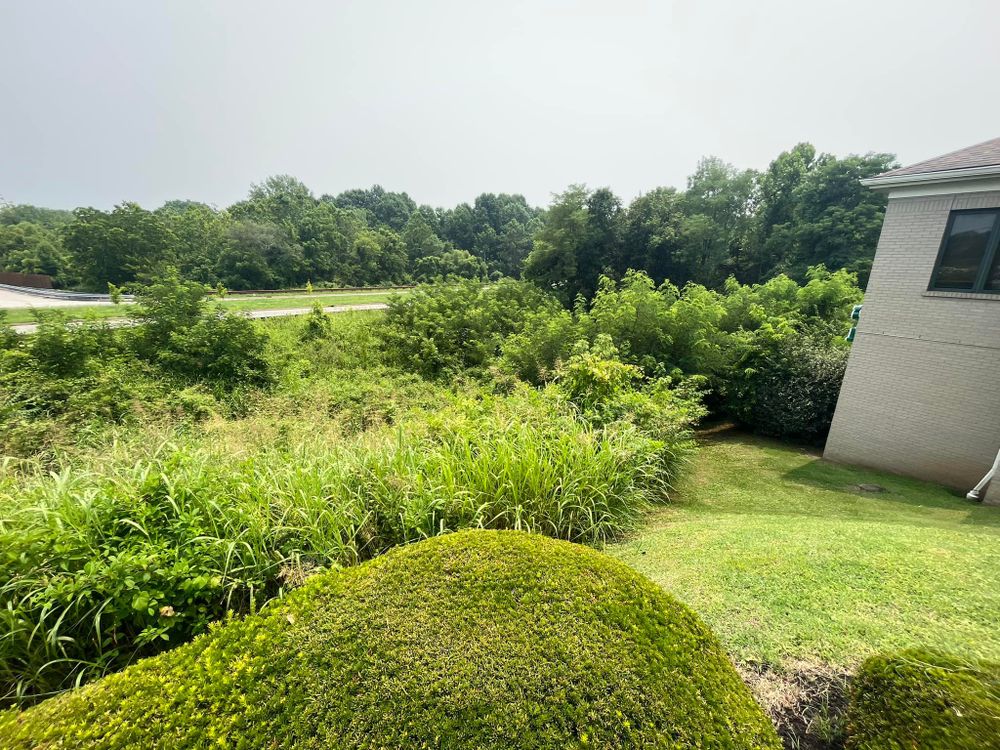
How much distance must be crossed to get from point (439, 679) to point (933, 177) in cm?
789

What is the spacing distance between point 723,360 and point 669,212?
13.5 meters

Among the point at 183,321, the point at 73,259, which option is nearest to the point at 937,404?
the point at 183,321

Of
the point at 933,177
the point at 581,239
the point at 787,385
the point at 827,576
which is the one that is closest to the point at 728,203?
the point at 581,239

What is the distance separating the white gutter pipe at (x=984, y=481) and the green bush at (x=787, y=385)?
290 centimetres

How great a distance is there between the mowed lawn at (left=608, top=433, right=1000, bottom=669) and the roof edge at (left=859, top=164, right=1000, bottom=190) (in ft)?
13.2

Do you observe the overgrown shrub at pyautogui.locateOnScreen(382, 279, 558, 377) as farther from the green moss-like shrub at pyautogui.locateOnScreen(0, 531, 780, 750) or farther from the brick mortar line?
the green moss-like shrub at pyautogui.locateOnScreen(0, 531, 780, 750)

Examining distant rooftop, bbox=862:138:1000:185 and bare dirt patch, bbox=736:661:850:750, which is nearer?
bare dirt patch, bbox=736:661:850:750

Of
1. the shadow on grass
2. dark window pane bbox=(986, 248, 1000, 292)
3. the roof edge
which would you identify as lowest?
the shadow on grass

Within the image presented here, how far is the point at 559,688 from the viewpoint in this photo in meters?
1.35

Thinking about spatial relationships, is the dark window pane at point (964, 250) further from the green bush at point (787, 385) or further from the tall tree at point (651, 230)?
the tall tree at point (651, 230)

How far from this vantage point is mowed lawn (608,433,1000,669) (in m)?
1.71

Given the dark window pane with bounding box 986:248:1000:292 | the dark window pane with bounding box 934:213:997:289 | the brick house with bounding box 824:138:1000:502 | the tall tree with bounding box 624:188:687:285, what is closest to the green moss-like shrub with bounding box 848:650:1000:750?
the brick house with bounding box 824:138:1000:502

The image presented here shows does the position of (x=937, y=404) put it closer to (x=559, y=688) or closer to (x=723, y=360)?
(x=723, y=360)

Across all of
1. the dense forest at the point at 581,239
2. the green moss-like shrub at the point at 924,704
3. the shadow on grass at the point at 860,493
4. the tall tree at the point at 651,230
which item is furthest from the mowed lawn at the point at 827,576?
the tall tree at the point at 651,230
